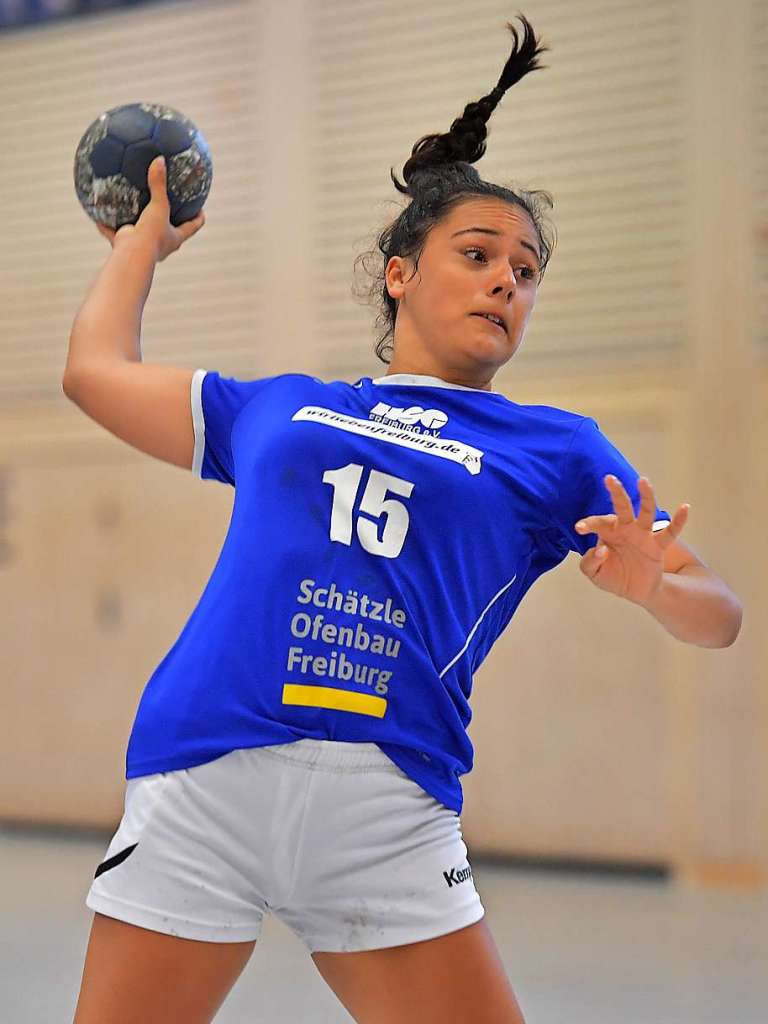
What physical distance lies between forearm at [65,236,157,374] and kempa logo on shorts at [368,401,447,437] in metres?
0.42

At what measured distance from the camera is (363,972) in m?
1.53

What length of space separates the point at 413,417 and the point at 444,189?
46 centimetres

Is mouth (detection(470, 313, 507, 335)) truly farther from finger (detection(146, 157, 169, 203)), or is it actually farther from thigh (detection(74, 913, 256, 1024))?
thigh (detection(74, 913, 256, 1024))

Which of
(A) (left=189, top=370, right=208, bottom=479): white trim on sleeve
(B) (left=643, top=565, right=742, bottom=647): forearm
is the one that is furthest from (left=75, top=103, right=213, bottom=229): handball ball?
Result: (B) (left=643, top=565, right=742, bottom=647): forearm

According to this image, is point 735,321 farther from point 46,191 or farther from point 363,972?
point 363,972

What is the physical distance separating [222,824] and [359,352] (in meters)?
4.99

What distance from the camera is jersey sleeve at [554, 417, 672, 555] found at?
1.69 meters

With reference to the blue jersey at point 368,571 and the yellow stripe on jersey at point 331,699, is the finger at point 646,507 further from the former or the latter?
the yellow stripe on jersey at point 331,699

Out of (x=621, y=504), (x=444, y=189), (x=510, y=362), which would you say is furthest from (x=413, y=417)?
(x=510, y=362)

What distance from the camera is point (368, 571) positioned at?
157 centimetres

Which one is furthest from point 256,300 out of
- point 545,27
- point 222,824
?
point 222,824

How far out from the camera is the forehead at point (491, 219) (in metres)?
1.84

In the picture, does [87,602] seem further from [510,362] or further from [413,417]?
[413,417]

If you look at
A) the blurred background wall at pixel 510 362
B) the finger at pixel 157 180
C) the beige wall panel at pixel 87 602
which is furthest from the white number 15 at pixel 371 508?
the beige wall panel at pixel 87 602
